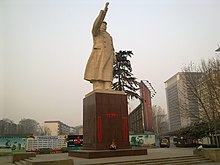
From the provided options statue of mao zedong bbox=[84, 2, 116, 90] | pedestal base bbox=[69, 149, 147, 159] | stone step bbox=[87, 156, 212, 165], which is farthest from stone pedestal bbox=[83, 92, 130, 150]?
stone step bbox=[87, 156, 212, 165]

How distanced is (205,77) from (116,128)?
9864 millimetres

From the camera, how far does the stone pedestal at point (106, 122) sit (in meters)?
12.4

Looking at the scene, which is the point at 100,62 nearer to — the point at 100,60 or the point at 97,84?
the point at 100,60

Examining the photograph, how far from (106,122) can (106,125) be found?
0.17m

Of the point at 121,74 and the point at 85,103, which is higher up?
the point at 121,74

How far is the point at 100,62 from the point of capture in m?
14.1

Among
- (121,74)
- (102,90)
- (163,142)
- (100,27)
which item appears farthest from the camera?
(163,142)

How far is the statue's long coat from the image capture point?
13.9 m

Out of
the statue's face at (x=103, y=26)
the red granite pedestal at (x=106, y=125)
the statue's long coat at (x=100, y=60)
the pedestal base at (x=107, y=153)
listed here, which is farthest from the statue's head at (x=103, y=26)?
the pedestal base at (x=107, y=153)

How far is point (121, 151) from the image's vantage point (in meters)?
11.9

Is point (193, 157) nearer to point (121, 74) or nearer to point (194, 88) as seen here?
point (194, 88)

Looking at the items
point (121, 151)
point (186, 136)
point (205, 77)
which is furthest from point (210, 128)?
point (121, 151)

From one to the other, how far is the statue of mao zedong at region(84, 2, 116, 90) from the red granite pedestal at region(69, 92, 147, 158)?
978 mm

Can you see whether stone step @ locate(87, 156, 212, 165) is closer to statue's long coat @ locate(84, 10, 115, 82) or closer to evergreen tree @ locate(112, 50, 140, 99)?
statue's long coat @ locate(84, 10, 115, 82)
